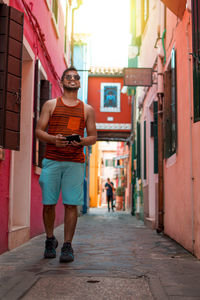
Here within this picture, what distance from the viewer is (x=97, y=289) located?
9.84ft

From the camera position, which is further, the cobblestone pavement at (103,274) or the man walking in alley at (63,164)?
the man walking in alley at (63,164)

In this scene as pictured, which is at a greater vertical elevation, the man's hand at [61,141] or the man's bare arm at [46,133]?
the man's bare arm at [46,133]

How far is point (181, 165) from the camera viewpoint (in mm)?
5859

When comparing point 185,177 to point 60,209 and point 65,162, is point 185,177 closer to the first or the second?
point 65,162

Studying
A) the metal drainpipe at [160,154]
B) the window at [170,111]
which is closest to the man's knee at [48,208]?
the window at [170,111]

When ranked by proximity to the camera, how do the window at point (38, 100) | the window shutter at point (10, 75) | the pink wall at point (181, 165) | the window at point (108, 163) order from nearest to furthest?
the window shutter at point (10, 75) → the pink wall at point (181, 165) → the window at point (38, 100) → the window at point (108, 163)

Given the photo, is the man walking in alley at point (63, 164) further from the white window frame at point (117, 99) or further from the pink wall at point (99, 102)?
the white window frame at point (117, 99)

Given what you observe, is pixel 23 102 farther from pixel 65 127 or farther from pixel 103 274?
A: pixel 103 274

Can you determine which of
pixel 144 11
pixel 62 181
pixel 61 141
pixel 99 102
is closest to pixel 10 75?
pixel 61 141

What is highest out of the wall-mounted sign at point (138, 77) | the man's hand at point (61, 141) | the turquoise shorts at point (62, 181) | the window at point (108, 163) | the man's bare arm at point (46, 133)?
the window at point (108, 163)

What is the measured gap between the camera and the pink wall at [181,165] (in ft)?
17.7

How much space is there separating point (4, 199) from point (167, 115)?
3.47m

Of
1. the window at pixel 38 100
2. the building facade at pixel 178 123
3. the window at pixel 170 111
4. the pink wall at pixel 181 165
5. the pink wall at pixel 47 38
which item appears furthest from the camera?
the window at pixel 38 100

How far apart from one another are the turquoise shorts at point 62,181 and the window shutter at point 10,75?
0.58m
